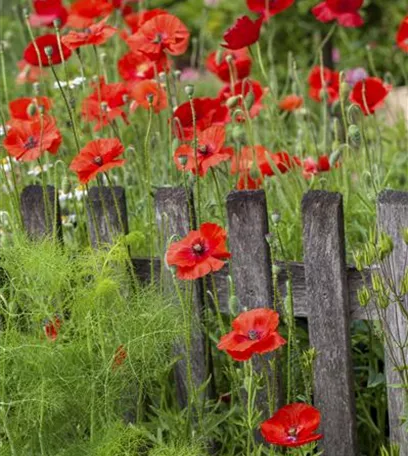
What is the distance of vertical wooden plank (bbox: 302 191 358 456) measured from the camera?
102 inches

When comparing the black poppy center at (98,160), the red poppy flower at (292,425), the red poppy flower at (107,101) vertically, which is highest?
the black poppy center at (98,160)

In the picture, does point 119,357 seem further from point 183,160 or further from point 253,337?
point 183,160

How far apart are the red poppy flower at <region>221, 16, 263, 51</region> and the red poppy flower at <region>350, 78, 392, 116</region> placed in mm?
346

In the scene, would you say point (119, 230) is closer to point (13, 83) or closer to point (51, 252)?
point (51, 252)

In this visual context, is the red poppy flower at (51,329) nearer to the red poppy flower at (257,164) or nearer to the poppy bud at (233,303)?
the poppy bud at (233,303)

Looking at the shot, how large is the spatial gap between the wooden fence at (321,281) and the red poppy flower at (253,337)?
25 cm

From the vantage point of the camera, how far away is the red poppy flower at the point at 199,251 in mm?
2445

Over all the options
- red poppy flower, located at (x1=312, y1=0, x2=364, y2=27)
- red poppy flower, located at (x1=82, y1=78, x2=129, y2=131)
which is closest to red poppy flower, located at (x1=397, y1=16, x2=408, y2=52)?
red poppy flower, located at (x1=312, y1=0, x2=364, y2=27)

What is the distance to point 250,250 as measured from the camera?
8.91 ft

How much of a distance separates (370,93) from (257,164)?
0.40 metres

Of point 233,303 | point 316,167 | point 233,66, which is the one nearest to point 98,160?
point 233,303

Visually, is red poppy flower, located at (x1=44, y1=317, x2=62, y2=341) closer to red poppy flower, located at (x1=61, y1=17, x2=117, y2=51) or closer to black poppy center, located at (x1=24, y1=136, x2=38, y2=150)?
black poppy center, located at (x1=24, y1=136, x2=38, y2=150)

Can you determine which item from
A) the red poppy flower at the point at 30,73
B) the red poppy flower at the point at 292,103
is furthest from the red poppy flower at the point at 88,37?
the red poppy flower at the point at 30,73

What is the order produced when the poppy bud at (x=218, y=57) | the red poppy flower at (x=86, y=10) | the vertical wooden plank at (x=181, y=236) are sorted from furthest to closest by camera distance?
the red poppy flower at (x=86, y=10)
the poppy bud at (x=218, y=57)
the vertical wooden plank at (x=181, y=236)
